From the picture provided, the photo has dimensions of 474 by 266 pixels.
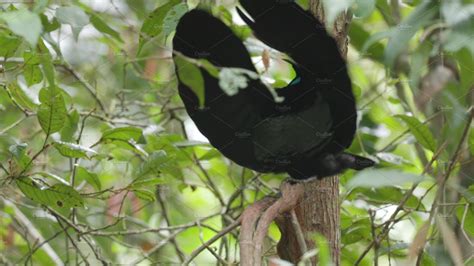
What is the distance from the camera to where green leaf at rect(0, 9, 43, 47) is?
1.10m

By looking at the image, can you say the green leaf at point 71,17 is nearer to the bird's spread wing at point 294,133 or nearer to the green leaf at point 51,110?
the green leaf at point 51,110

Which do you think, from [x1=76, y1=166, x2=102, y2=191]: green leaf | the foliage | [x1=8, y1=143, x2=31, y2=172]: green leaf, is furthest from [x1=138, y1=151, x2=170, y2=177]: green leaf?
[x1=8, y1=143, x2=31, y2=172]: green leaf

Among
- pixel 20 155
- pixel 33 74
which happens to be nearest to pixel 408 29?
pixel 20 155

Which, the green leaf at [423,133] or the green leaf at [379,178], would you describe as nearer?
the green leaf at [379,178]

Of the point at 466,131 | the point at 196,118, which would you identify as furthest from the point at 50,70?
the point at 466,131

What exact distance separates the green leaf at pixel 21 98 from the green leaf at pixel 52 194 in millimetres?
247

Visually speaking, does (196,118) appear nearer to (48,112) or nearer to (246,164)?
(246,164)

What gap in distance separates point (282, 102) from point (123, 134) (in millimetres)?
458

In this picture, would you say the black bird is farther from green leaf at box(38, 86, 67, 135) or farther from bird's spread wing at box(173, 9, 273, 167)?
green leaf at box(38, 86, 67, 135)

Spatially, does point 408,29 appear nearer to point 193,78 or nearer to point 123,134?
point 193,78

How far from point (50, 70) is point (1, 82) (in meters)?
0.35

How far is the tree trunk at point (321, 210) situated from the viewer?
1.51 meters

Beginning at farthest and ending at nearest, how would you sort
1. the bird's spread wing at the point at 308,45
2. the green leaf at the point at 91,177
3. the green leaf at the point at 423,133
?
1. the green leaf at the point at 91,177
2. the green leaf at the point at 423,133
3. the bird's spread wing at the point at 308,45

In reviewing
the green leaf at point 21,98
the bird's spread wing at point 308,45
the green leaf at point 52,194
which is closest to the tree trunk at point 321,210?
the bird's spread wing at point 308,45
